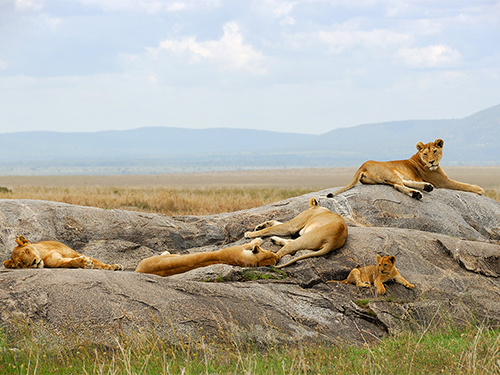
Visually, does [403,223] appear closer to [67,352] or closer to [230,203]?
[67,352]

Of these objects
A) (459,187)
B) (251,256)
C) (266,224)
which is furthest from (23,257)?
(459,187)

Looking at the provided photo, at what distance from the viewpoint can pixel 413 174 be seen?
476 inches

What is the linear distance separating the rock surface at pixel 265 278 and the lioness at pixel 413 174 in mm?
252

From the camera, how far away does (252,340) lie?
5688 millimetres

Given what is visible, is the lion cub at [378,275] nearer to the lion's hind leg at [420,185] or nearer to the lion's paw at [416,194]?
the lion's paw at [416,194]

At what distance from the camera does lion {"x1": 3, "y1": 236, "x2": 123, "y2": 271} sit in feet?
23.3

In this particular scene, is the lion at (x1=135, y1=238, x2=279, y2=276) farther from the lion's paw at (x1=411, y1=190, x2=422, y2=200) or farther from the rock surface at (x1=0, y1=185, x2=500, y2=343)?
the lion's paw at (x1=411, y1=190, x2=422, y2=200)

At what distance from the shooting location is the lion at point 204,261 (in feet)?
25.9

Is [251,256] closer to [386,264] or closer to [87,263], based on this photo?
[386,264]

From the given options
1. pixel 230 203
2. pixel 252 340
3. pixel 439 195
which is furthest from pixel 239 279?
pixel 230 203

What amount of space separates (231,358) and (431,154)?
8271mm

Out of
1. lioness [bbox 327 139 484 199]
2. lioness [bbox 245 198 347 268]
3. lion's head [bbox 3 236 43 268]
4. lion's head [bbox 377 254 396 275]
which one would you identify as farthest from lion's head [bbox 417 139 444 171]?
lion's head [bbox 3 236 43 268]

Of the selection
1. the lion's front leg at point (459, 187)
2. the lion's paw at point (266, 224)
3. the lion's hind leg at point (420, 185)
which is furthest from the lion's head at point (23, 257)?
the lion's front leg at point (459, 187)

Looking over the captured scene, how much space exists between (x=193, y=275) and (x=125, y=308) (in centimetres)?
164
